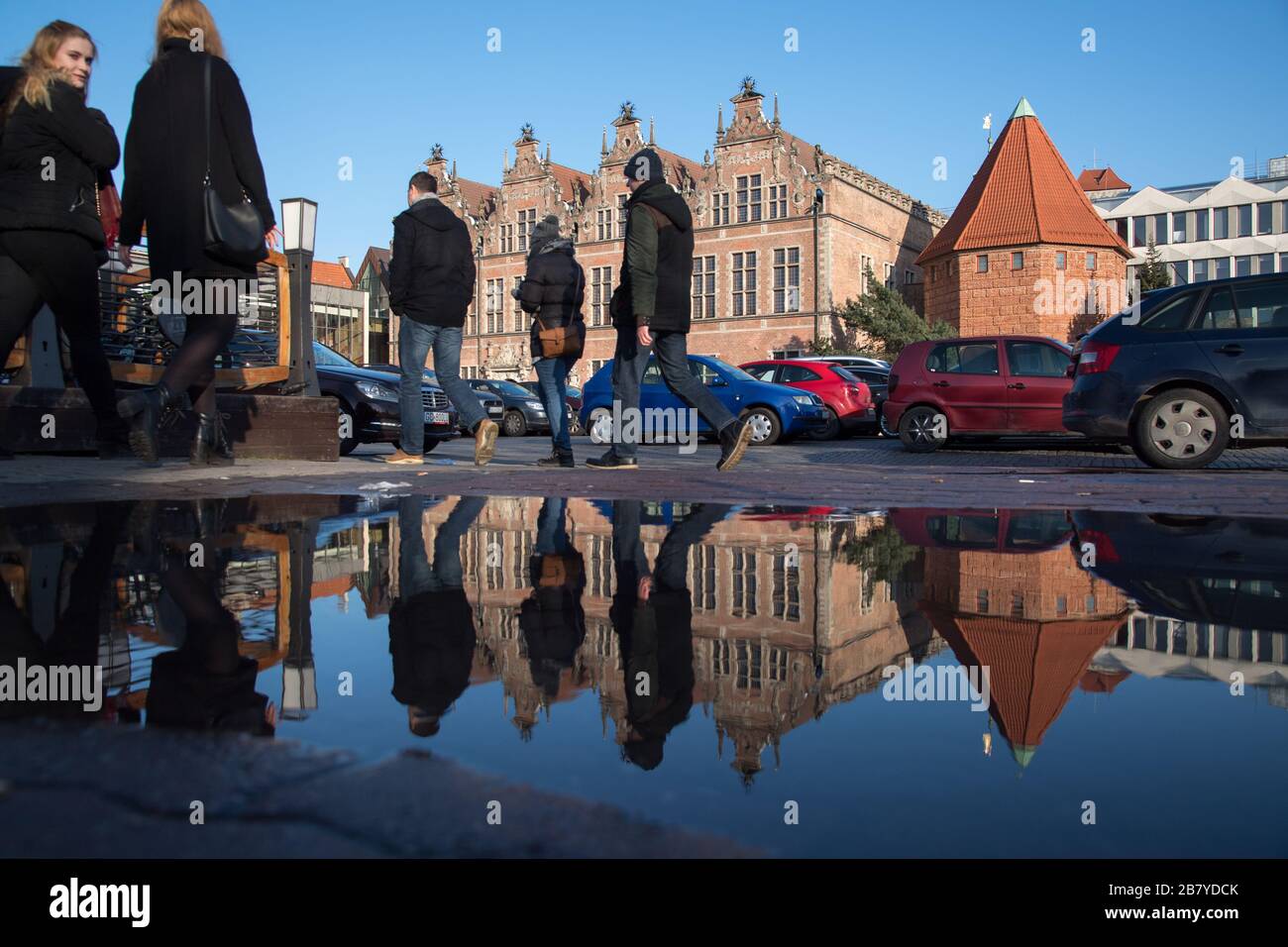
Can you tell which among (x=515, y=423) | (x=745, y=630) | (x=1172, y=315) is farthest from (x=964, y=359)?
(x=745, y=630)

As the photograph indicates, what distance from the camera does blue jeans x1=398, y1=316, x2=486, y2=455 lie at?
331 inches

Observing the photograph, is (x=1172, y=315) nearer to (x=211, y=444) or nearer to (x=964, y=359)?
(x=964, y=359)

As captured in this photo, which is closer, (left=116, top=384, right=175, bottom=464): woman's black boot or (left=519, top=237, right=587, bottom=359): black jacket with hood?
(left=116, top=384, right=175, bottom=464): woman's black boot

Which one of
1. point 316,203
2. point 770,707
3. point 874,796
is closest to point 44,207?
point 316,203

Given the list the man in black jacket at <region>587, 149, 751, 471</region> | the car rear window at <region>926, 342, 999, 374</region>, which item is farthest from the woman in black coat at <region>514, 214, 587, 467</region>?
the car rear window at <region>926, 342, 999, 374</region>

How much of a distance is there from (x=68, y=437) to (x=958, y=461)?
801 centimetres

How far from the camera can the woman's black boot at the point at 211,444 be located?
7090 mm

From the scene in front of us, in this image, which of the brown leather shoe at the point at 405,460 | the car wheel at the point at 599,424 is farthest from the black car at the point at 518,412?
the brown leather shoe at the point at 405,460

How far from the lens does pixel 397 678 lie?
207 centimetres

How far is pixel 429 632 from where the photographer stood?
2.49m

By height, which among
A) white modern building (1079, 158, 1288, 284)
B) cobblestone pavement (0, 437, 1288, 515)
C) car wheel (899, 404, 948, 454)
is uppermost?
white modern building (1079, 158, 1288, 284)

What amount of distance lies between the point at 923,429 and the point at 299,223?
8.78m

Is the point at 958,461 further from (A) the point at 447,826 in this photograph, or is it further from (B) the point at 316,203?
(A) the point at 447,826

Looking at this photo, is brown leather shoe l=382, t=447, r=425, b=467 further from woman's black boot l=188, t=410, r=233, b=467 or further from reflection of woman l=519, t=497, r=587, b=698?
reflection of woman l=519, t=497, r=587, b=698
